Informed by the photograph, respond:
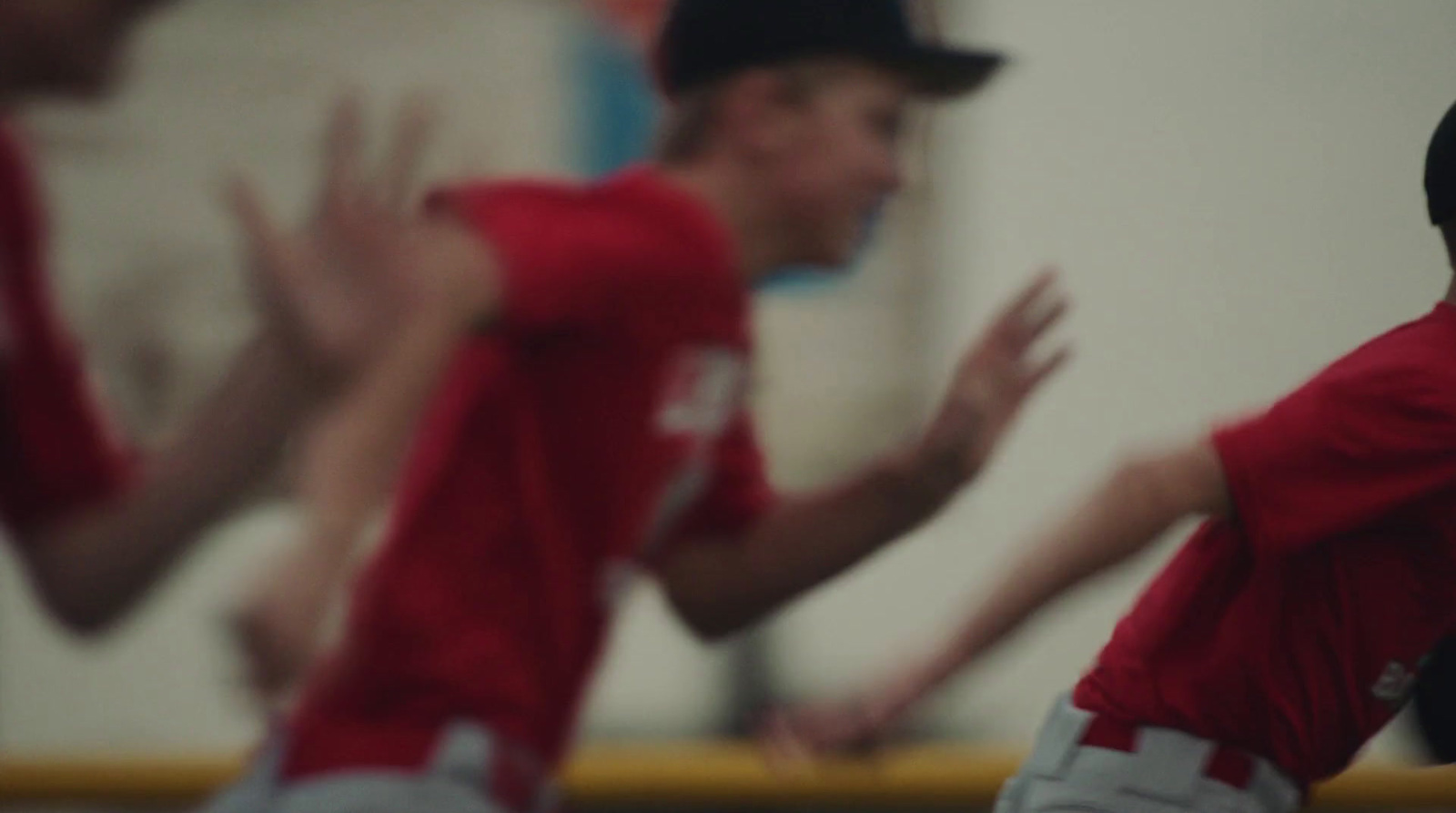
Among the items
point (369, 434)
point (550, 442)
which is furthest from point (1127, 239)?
point (369, 434)

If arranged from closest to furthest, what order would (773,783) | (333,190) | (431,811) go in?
(431,811) → (333,190) → (773,783)

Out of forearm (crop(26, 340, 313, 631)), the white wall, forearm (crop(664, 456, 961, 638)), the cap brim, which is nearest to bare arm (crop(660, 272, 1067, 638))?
forearm (crop(664, 456, 961, 638))

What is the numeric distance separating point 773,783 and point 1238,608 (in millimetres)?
582

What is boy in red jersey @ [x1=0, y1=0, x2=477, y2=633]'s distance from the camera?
0.96 meters

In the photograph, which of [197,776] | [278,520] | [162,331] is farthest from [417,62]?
[197,776]

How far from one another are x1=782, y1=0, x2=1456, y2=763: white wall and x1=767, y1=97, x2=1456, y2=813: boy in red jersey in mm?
501

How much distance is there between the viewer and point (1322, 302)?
1474 mm

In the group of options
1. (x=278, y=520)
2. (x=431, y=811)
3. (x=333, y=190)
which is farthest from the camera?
(x=278, y=520)

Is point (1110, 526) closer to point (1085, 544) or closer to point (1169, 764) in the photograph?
point (1085, 544)

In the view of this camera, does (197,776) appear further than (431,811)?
Yes

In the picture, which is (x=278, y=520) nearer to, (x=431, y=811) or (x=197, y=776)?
(x=197, y=776)

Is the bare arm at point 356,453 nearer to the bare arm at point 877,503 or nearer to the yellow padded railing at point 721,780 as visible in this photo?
the bare arm at point 877,503

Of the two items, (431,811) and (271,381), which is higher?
(271,381)

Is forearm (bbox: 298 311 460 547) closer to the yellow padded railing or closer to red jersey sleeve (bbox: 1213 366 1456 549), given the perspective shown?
red jersey sleeve (bbox: 1213 366 1456 549)
